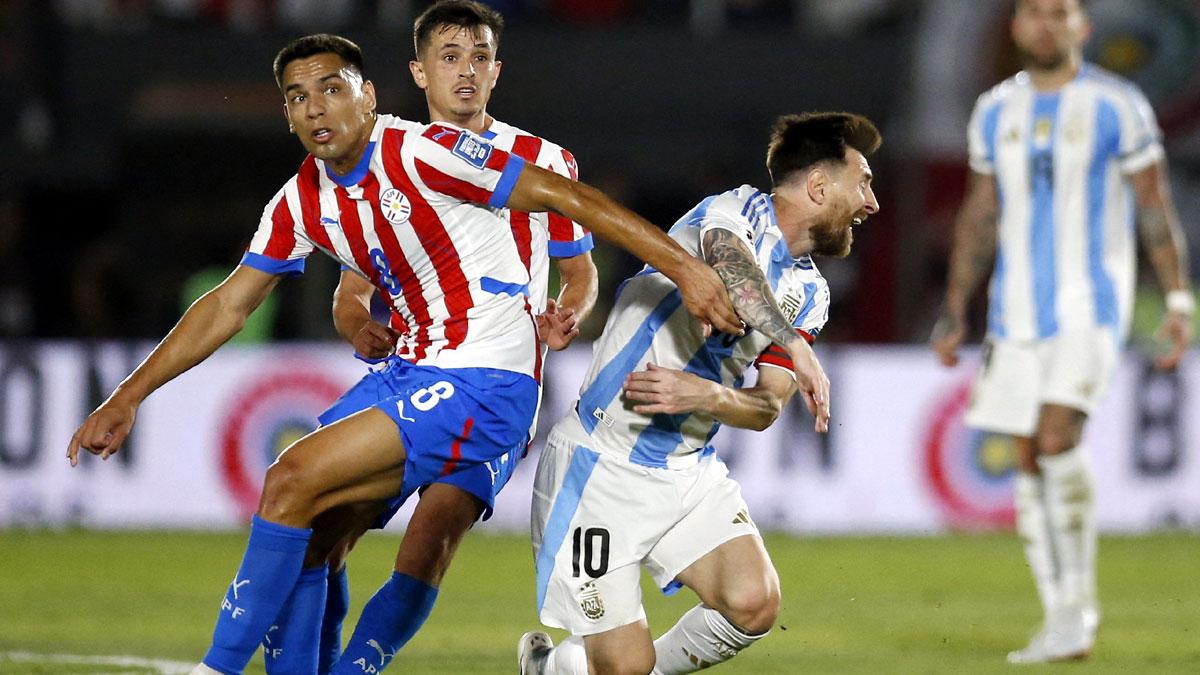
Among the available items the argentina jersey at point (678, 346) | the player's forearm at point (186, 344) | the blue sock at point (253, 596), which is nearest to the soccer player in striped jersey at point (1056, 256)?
the argentina jersey at point (678, 346)

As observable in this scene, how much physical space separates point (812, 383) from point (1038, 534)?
2563mm

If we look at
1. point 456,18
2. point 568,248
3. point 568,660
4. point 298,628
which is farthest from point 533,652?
point 456,18

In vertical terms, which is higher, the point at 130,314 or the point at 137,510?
the point at 130,314

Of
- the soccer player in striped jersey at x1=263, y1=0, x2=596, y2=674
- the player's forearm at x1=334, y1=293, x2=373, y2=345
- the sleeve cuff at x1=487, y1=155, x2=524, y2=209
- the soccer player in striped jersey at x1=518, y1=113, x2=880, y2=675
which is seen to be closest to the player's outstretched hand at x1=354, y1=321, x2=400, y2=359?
the soccer player in striped jersey at x1=263, y1=0, x2=596, y2=674

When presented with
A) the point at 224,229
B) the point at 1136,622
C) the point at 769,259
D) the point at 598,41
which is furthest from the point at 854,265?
the point at 769,259

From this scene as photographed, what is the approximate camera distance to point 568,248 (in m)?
5.54

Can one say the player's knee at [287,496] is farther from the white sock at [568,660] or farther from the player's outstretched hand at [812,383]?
the player's outstretched hand at [812,383]

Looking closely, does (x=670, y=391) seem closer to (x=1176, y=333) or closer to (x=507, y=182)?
(x=507, y=182)

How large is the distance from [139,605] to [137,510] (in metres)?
2.97

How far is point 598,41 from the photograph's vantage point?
15.9 metres

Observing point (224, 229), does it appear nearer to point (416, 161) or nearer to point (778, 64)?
point (778, 64)

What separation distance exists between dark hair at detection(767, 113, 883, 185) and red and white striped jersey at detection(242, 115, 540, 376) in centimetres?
77

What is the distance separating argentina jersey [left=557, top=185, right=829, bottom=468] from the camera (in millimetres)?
4945

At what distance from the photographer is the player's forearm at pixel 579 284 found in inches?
211
